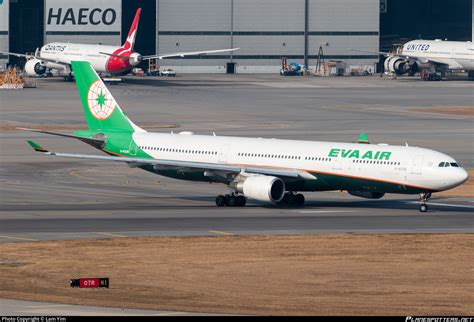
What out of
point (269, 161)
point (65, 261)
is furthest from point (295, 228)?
point (65, 261)

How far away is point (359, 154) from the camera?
66.0 m

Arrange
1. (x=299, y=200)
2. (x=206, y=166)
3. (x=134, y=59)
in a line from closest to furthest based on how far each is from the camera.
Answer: (x=206, y=166), (x=299, y=200), (x=134, y=59)

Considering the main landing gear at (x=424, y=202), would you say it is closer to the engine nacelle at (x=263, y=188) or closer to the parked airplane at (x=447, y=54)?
the engine nacelle at (x=263, y=188)

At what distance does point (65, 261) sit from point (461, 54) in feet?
505

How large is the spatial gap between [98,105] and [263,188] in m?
14.4

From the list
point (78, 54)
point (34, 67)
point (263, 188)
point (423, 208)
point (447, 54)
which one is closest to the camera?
point (263, 188)

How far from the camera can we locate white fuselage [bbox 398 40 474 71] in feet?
639

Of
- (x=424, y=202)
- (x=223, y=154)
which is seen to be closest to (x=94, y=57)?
(x=223, y=154)

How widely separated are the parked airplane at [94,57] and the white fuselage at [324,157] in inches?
3993

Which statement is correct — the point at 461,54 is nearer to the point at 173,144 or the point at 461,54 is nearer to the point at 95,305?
the point at 173,144

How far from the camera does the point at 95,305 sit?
123 ft


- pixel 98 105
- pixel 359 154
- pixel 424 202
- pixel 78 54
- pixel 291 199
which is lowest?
pixel 291 199

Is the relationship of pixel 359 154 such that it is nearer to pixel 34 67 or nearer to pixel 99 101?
pixel 99 101

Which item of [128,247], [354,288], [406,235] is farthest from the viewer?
[406,235]
